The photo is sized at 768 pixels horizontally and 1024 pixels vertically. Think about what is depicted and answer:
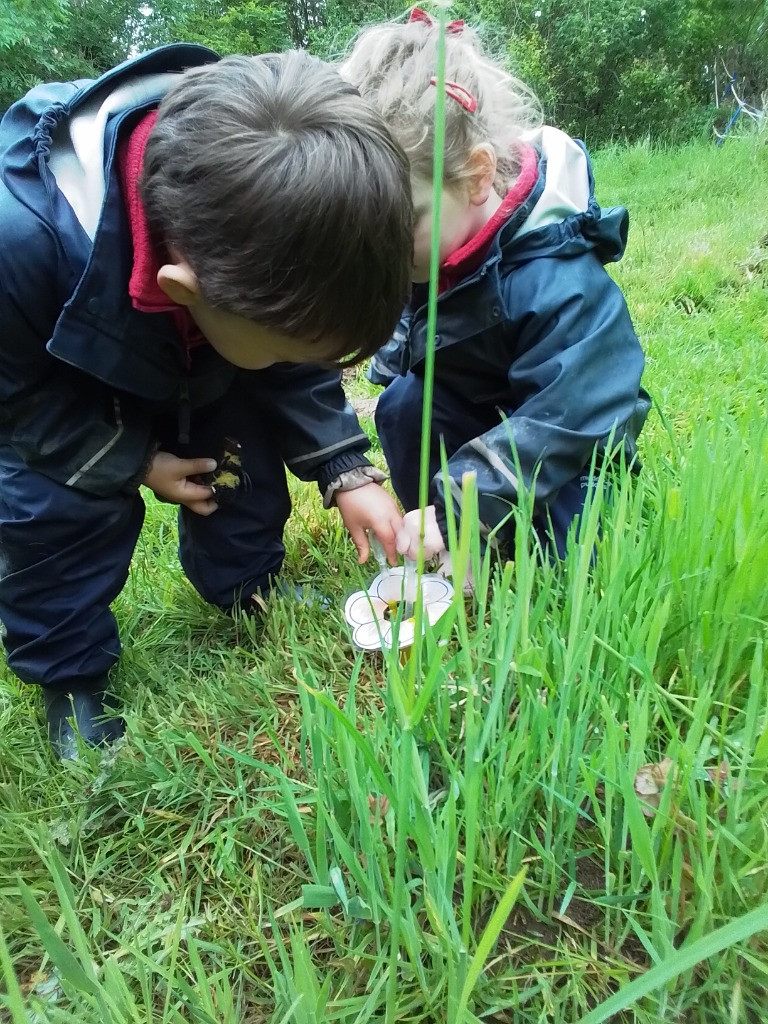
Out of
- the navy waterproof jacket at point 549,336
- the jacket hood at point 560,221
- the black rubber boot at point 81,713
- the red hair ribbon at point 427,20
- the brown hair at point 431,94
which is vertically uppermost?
the red hair ribbon at point 427,20

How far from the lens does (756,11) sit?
49.0 ft

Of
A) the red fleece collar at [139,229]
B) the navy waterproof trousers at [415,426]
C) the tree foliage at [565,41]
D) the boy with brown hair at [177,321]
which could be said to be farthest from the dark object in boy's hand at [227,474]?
the tree foliage at [565,41]

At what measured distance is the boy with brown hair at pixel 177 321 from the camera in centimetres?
93

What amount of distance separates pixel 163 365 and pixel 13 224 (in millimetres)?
301

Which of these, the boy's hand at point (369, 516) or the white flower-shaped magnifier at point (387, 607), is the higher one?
the white flower-shaped magnifier at point (387, 607)

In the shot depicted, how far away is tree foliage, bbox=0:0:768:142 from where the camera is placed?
14750 millimetres

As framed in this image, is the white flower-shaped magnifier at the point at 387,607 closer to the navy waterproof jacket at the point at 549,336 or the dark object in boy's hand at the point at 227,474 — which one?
the navy waterproof jacket at the point at 549,336

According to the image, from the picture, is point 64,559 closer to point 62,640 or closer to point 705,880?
point 62,640

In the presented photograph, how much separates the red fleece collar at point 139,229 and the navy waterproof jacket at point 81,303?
2cm

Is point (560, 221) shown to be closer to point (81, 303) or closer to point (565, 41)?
point (81, 303)

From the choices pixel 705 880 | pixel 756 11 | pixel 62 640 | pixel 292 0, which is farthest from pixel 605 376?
pixel 292 0

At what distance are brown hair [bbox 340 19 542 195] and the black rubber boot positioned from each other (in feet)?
3.78

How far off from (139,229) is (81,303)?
15 cm

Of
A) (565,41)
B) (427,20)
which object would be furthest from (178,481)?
(565,41)
